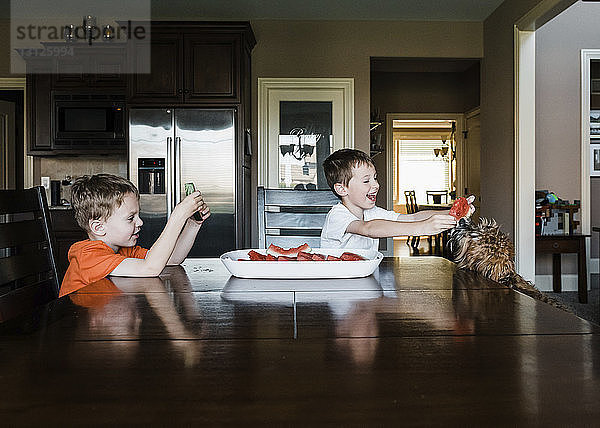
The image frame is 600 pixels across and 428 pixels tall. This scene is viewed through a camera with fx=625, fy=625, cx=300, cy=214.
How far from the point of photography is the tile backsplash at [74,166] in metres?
5.60

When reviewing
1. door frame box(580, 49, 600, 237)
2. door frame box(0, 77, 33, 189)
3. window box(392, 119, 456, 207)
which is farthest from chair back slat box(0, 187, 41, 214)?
window box(392, 119, 456, 207)

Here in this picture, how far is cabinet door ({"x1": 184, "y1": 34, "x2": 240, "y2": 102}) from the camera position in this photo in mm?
5082

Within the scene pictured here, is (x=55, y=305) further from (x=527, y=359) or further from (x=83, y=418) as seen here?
(x=527, y=359)

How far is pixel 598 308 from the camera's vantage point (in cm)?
501

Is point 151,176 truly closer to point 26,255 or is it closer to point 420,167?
point 26,255

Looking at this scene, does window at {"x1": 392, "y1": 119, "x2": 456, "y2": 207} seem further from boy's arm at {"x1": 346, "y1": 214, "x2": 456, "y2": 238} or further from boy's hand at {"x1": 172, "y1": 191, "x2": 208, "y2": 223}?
boy's hand at {"x1": 172, "y1": 191, "x2": 208, "y2": 223}

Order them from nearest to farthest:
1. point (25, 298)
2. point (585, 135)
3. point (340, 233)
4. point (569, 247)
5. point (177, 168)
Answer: point (25, 298)
point (340, 233)
point (177, 168)
point (569, 247)
point (585, 135)

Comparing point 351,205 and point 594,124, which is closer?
point 351,205

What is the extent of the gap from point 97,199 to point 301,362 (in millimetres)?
1248

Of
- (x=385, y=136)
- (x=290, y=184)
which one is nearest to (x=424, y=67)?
(x=385, y=136)

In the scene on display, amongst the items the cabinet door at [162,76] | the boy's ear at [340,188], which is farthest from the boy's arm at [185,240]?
the cabinet door at [162,76]

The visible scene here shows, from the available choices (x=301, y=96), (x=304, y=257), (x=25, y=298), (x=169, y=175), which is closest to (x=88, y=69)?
(x=169, y=175)

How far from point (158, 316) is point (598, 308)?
474 cm

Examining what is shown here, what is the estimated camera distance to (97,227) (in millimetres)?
1883
